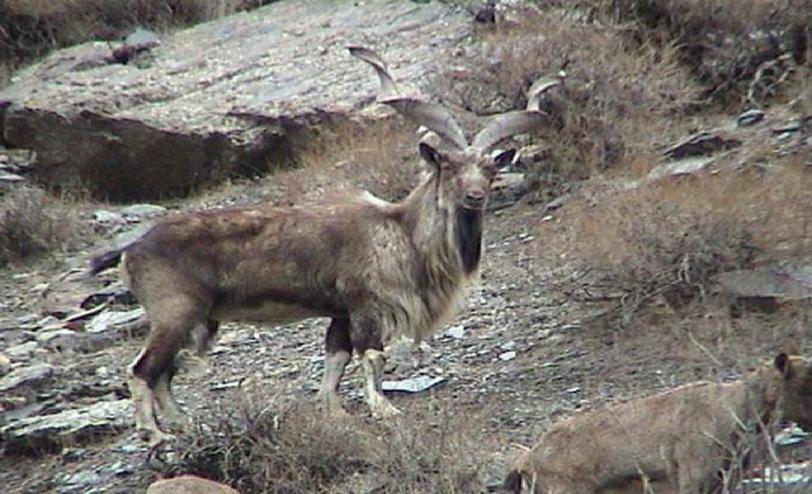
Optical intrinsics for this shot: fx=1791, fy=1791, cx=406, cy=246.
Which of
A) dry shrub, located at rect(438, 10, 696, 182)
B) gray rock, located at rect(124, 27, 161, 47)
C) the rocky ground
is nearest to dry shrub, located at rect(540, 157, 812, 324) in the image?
the rocky ground

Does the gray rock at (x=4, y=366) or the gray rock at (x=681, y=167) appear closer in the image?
the gray rock at (x=4, y=366)

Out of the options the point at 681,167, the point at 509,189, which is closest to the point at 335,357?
the point at 681,167

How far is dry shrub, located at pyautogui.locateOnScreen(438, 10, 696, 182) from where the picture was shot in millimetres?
14156

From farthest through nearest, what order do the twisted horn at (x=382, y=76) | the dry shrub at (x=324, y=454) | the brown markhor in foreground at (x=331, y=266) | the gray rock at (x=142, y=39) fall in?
the gray rock at (x=142, y=39), the twisted horn at (x=382, y=76), the brown markhor in foreground at (x=331, y=266), the dry shrub at (x=324, y=454)

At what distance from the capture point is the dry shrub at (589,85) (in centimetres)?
1416

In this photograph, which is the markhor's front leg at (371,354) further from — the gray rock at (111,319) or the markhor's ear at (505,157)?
the gray rock at (111,319)

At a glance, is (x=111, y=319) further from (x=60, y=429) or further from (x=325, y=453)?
(x=325, y=453)

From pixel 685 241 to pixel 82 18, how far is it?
10.7m

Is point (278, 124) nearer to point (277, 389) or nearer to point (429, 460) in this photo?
point (277, 389)

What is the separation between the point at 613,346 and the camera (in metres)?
10.6

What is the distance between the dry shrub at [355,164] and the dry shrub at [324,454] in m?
5.04

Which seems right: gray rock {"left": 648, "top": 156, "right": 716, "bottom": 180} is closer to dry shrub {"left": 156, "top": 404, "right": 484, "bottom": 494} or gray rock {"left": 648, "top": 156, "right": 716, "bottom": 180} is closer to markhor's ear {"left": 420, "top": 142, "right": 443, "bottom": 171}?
markhor's ear {"left": 420, "top": 142, "right": 443, "bottom": 171}

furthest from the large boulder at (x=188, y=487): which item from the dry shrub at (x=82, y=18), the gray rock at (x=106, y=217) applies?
the dry shrub at (x=82, y=18)

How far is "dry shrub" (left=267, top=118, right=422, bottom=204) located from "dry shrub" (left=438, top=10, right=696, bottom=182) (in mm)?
698
